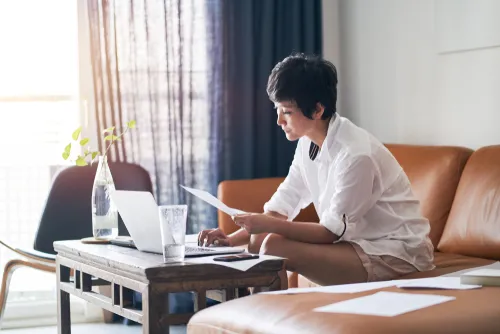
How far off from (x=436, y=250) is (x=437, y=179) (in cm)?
28

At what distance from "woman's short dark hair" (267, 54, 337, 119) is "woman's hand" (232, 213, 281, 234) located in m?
0.42

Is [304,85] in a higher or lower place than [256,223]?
higher

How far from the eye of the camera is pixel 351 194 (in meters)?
2.84

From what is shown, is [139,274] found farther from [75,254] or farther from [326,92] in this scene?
[326,92]

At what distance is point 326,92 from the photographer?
3.01 meters

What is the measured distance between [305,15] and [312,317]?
291 cm

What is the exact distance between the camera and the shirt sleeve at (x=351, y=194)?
9.32ft

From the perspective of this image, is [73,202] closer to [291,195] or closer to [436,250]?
[291,195]

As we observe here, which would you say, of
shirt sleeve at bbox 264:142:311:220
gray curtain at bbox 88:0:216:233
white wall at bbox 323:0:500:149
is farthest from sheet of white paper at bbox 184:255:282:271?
gray curtain at bbox 88:0:216:233

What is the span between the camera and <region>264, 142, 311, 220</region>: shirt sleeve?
3.27 metres

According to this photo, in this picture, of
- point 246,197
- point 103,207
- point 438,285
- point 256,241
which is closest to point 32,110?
point 246,197

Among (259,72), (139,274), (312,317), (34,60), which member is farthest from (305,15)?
(312,317)

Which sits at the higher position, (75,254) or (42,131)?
(42,131)

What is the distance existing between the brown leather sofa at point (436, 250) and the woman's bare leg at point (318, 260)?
22cm
